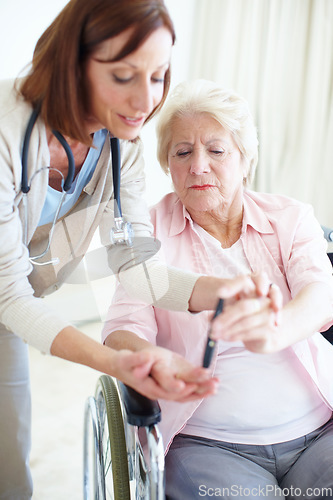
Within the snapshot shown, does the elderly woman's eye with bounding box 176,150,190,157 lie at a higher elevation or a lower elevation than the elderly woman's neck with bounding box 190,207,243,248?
higher

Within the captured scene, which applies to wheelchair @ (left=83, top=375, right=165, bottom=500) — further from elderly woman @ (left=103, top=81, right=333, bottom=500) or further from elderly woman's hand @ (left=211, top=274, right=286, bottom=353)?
elderly woman's hand @ (left=211, top=274, right=286, bottom=353)

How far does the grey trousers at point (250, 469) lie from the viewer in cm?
98

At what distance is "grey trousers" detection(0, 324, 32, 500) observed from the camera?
4.04ft

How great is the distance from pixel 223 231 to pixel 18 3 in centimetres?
184

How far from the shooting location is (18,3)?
97.6 inches

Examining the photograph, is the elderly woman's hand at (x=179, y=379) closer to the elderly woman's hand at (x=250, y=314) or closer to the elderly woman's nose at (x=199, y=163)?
the elderly woman's hand at (x=250, y=314)

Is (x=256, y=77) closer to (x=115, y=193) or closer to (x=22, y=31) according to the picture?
(x=22, y=31)

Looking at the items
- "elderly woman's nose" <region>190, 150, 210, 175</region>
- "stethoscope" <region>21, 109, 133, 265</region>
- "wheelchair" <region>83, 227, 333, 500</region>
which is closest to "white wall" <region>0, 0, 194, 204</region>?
"elderly woman's nose" <region>190, 150, 210, 175</region>

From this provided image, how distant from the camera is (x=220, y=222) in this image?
4.41 ft

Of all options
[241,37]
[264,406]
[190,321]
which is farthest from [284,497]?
→ [241,37]

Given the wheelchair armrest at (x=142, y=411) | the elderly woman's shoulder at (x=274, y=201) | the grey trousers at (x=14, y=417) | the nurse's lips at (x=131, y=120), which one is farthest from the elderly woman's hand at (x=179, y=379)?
the elderly woman's shoulder at (x=274, y=201)

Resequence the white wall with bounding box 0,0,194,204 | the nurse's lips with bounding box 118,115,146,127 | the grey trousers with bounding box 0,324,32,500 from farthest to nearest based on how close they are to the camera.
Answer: the white wall with bounding box 0,0,194,204, the grey trousers with bounding box 0,324,32,500, the nurse's lips with bounding box 118,115,146,127

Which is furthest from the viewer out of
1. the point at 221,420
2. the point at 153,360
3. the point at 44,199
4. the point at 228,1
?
the point at 228,1

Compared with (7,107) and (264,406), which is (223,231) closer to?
(264,406)
